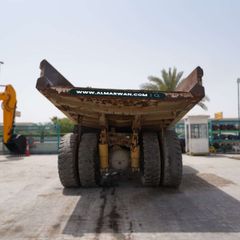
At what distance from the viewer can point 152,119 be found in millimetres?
6918

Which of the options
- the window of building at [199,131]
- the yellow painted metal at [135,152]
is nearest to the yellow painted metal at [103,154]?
the yellow painted metal at [135,152]

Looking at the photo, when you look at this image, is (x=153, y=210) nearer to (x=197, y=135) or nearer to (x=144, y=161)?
(x=144, y=161)

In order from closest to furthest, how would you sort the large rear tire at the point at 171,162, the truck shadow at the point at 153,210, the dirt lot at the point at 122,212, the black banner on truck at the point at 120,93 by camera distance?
the dirt lot at the point at 122,212 < the truck shadow at the point at 153,210 < the black banner on truck at the point at 120,93 < the large rear tire at the point at 171,162

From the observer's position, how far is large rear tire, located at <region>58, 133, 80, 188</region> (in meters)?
7.07

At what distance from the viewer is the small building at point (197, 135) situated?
61.4 feet

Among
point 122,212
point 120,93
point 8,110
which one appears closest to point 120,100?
point 120,93

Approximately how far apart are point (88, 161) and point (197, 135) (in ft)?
43.1

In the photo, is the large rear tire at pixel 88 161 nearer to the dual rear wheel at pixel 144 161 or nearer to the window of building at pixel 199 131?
the dual rear wheel at pixel 144 161

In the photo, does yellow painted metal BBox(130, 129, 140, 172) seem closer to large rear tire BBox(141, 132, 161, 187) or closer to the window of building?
large rear tire BBox(141, 132, 161, 187)

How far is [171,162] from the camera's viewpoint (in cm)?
687

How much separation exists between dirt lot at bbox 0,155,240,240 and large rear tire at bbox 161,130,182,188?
23 centimetres

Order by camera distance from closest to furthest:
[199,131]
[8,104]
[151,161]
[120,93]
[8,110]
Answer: [120,93], [151,161], [8,104], [8,110], [199,131]

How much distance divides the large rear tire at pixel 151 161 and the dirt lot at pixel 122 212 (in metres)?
0.25

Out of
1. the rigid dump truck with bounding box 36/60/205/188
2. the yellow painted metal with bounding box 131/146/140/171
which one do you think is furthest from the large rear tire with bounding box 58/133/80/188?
the yellow painted metal with bounding box 131/146/140/171
